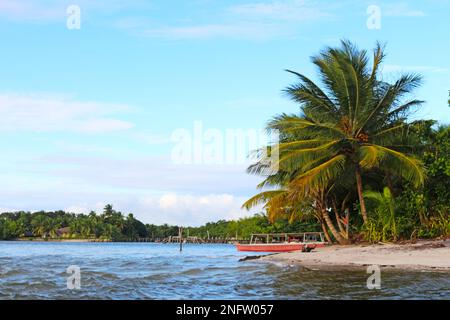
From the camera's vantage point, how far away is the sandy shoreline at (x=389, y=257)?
15551 millimetres

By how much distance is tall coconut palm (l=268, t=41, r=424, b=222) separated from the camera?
72.1 feet

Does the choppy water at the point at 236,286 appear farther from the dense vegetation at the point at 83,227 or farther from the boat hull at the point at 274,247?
the dense vegetation at the point at 83,227

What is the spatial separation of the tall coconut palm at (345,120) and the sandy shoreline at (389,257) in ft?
10.5

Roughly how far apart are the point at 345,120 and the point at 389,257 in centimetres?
758

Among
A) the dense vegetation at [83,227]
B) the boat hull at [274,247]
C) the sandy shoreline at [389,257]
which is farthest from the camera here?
the dense vegetation at [83,227]

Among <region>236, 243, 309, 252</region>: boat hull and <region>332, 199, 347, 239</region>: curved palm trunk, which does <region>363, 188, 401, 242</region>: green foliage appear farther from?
<region>236, 243, 309, 252</region>: boat hull

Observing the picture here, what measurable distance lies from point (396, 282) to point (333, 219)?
1895 cm

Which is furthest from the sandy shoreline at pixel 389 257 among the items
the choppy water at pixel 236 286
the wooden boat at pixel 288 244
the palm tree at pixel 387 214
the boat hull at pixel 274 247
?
the boat hull at pixel 274 247

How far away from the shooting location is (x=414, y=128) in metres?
23.8

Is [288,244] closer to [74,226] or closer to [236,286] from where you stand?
[236,286]

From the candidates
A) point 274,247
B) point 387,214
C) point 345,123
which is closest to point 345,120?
point 345,123

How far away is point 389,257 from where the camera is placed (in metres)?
17.4
